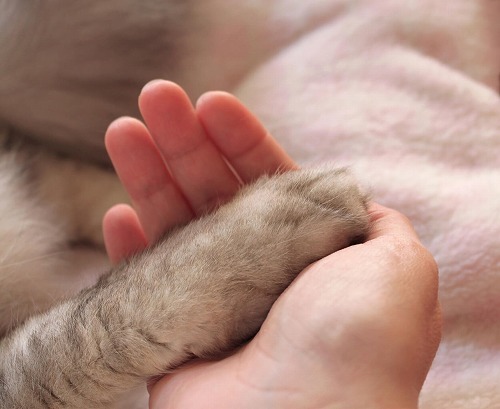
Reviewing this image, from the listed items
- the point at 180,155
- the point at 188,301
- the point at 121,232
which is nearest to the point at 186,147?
the point at 180,155

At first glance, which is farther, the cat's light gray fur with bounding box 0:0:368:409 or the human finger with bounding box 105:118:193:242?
the human finger with bounding box 105:118:193:242

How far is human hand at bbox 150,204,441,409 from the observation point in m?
0.46

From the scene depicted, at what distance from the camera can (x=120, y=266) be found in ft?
2.05

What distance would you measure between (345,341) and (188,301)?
0.14 meters

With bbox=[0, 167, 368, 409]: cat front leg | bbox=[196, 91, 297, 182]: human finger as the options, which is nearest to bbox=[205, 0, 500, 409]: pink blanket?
bbox=[196, 91, 297, 182]: human finger

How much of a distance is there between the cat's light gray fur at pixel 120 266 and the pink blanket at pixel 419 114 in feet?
0.70

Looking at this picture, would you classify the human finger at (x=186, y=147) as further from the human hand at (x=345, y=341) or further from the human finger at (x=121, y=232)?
the human hand at (x=345, y=341)

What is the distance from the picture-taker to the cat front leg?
20.5 inches

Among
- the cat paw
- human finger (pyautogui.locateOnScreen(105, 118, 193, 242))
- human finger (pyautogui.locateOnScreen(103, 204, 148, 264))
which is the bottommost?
human finger (pyautogui.locateOnScreen(103, 204, 148, 264))

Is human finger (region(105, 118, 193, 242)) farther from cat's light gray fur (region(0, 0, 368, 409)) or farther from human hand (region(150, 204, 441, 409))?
human hand (region(150, 204, 441, 409))

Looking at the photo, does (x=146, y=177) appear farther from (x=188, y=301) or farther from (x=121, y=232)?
(x=188, y=301)

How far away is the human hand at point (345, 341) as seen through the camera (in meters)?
0.46

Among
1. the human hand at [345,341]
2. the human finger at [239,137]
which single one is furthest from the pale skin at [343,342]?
the human finger at [239,137]

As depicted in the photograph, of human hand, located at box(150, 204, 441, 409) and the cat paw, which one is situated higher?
the cat paw
